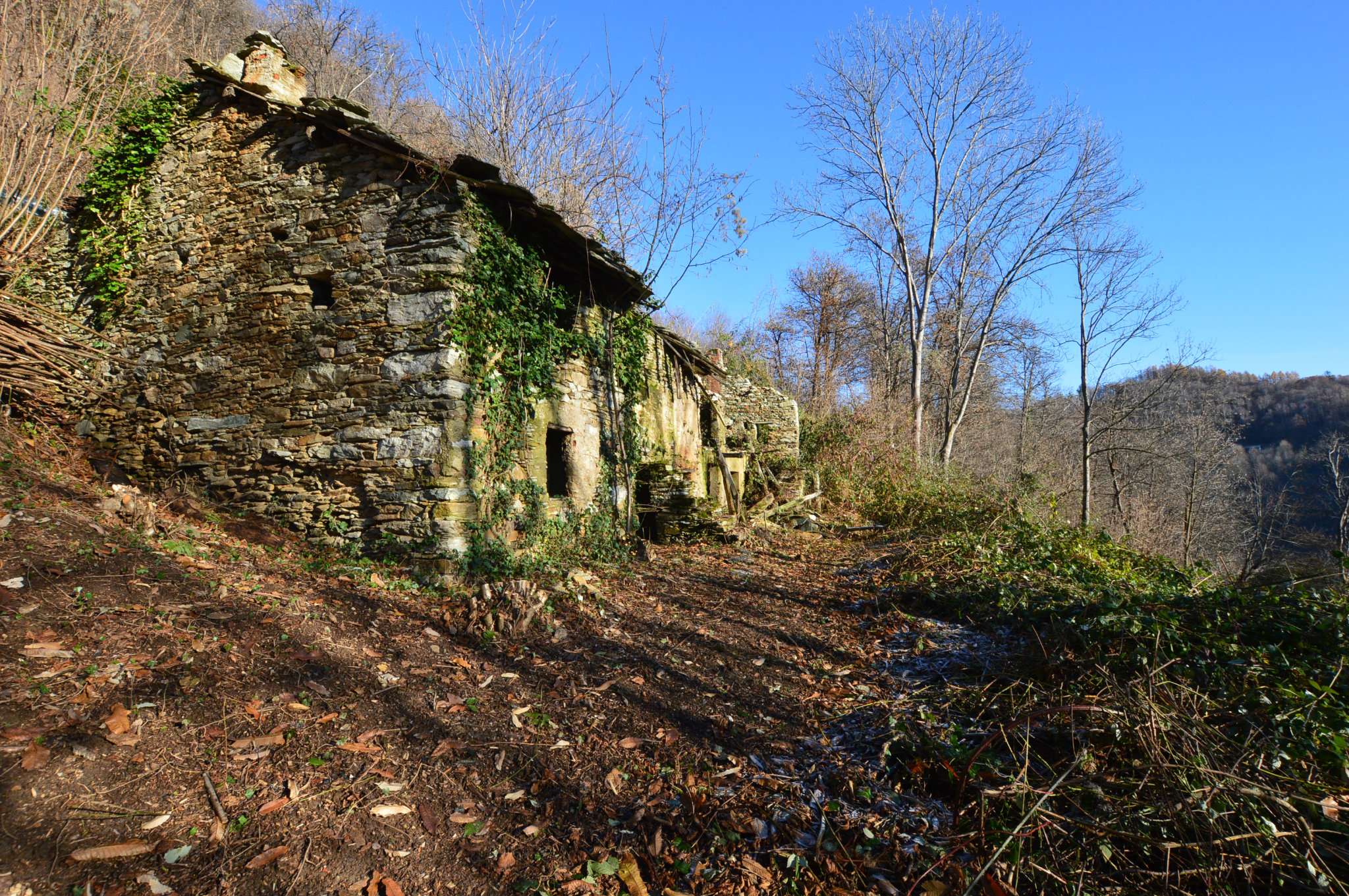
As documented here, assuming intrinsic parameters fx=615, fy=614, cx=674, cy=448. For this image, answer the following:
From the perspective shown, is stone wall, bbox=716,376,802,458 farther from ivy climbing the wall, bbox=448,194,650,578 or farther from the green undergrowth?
the green undergrowth

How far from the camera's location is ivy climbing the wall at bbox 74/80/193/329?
7449 mm

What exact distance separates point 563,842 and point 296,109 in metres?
7.35

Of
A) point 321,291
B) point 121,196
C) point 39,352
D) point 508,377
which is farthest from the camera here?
point 121,196

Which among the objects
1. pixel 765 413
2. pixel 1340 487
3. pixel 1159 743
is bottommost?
pixel 1159 743

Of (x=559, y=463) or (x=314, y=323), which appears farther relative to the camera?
(x=559, y=463)

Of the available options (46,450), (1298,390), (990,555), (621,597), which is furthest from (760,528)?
(1298,390)

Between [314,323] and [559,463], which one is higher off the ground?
[314,323]

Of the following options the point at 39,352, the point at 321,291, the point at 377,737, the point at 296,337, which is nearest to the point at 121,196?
the point at 39,352

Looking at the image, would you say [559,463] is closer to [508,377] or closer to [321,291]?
[508,377]

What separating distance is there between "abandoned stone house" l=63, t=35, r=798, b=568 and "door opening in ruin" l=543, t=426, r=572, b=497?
2 centimetres

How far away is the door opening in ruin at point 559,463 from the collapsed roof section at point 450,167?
1.96 m

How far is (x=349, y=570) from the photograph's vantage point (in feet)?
18.5

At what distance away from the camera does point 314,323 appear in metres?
6.38

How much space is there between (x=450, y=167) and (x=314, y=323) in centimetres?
214
